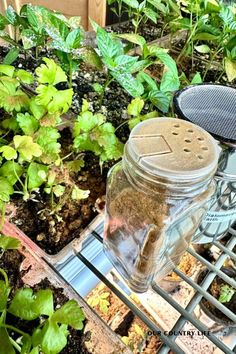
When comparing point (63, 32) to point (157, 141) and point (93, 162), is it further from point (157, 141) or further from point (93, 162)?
point (157, 141)

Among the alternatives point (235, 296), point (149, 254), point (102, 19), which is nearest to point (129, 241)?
point (149, 254)

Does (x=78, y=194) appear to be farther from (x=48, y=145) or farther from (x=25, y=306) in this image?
(x=25, y=306)

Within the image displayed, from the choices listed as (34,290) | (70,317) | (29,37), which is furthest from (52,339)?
(29,37)

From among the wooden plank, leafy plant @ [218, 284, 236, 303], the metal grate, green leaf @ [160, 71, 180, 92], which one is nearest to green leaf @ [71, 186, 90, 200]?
the metal grate

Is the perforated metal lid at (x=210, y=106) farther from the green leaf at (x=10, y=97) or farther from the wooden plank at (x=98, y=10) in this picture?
the wooden plank at (x=98, y=10)

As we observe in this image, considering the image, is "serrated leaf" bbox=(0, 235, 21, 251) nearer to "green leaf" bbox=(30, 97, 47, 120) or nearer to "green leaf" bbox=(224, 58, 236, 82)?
"green leaf" bbox=(30, 97, 47, 120)
